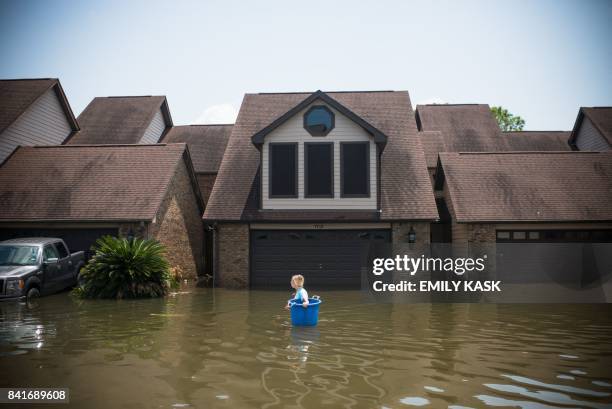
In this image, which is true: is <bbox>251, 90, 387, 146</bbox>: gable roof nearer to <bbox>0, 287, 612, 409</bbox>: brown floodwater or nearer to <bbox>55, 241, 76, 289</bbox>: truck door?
<bbox>55, 241, 76, 289</bbox>: truck door

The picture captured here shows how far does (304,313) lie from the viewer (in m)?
10.9

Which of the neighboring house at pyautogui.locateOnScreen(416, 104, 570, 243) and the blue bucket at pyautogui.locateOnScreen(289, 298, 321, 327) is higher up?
the neighboring house at pyautogui.locateOnScreen(416, 104, 570, 243)

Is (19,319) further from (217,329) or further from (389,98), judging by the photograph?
(389,98)

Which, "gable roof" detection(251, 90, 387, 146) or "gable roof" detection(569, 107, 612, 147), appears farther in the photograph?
"gable roof" detection(569, 107, 612, 147)

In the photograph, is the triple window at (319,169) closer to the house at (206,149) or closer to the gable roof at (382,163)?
the gable roof at (382,163)

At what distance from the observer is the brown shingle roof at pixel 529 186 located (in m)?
20.6

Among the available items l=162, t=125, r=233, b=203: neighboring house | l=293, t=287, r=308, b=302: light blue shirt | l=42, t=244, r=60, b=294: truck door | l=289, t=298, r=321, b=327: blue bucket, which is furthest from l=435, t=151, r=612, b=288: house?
l=42, t=244, r=60, b=294: truck door

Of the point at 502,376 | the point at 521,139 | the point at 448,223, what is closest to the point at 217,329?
the point at 502,376

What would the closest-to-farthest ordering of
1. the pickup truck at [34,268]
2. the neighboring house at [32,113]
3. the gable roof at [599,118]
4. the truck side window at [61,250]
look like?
the pickup truck at [34,268] < the truck side window at [61,250] < the neighboring house at [32,113] < the gable roof at [599,118]

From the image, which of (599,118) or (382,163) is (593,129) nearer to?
(599,118)

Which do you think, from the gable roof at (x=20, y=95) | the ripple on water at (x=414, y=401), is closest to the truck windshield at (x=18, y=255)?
the gable roof at (x=20, y=95)

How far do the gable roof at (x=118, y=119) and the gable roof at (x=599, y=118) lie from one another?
2594 cm

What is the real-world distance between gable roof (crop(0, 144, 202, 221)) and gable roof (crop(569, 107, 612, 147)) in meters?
22.4

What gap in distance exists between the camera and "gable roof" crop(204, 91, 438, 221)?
20.6 meters
